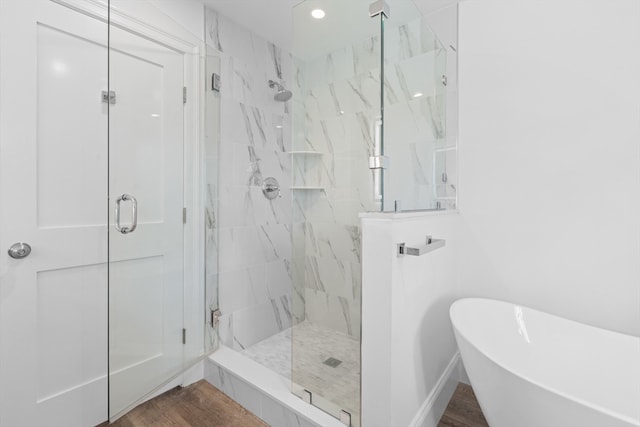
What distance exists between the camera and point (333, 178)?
1424mm

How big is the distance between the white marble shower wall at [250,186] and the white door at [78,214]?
1.62 feet

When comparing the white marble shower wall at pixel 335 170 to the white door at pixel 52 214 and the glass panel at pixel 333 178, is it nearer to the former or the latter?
the glass panel at pixel 333 178

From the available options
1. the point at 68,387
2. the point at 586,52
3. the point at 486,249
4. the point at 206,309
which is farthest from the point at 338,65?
the point at 68,387

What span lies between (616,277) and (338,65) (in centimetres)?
165

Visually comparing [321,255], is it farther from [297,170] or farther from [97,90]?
[97,90]

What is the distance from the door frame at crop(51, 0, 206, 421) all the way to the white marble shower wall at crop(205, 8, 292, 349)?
178mm

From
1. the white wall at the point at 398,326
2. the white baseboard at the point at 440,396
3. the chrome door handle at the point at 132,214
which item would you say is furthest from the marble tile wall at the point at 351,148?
the chrome door handle at the point at 132,214

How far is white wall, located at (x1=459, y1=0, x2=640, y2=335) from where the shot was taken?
1.37m

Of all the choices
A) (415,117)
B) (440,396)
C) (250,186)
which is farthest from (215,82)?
(440,396)

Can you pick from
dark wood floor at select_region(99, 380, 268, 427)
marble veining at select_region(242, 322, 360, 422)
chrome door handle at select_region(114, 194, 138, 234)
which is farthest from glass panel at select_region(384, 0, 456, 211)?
dark wood floor at select_region(99, 380, 268, 427)

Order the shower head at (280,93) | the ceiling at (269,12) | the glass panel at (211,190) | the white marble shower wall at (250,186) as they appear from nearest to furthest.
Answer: the ceiling at (269,12), the glass panel at (211,190), the white marble shower wall at (250,186), the shower head at (280,93)

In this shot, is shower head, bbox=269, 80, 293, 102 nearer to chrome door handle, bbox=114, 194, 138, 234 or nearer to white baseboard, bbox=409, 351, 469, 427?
chrome door handle, bbox=114, 194, 138, 234

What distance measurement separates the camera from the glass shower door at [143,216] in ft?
4.47

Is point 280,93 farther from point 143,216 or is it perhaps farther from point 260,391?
point 260,391
